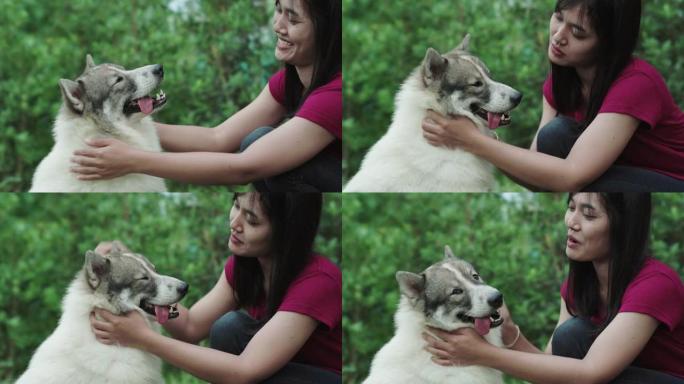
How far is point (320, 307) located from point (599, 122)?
158cm

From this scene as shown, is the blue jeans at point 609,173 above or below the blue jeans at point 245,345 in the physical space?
above

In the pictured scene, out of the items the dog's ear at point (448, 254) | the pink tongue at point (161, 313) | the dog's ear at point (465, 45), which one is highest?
the dog's ear at point (465, 45)

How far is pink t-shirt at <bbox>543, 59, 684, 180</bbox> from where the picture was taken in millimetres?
4945

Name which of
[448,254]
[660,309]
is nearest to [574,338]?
[660,309]

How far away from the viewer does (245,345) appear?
534cm

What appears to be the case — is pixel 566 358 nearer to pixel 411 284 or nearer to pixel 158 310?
pixel 411 284

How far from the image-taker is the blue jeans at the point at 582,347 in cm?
501

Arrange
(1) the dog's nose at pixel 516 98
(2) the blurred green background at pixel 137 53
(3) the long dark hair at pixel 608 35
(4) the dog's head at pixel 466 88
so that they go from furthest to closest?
(2) the blurred green background at pixel 137 53 → (4) the dog's head at pixel 466 88 → (1) the dog's nose at pixel 516 98 → (3) the long dark hair at pixel 608 35

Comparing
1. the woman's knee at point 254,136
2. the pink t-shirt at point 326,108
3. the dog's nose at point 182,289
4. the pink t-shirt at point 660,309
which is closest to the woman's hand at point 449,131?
the pink t-shirt at point 326,108

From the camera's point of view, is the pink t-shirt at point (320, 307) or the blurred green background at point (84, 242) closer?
the pink t-shirt at point (320, 307)

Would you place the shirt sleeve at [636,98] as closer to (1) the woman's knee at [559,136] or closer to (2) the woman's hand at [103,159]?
(1) the woman's knee at [559,136]

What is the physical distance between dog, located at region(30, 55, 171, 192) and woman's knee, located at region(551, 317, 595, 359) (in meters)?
2.24

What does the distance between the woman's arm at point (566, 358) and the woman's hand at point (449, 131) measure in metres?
0.91

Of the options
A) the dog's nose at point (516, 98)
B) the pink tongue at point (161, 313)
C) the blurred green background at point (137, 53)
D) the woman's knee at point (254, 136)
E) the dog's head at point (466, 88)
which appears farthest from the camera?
the blurred green background at point (137, 53)
